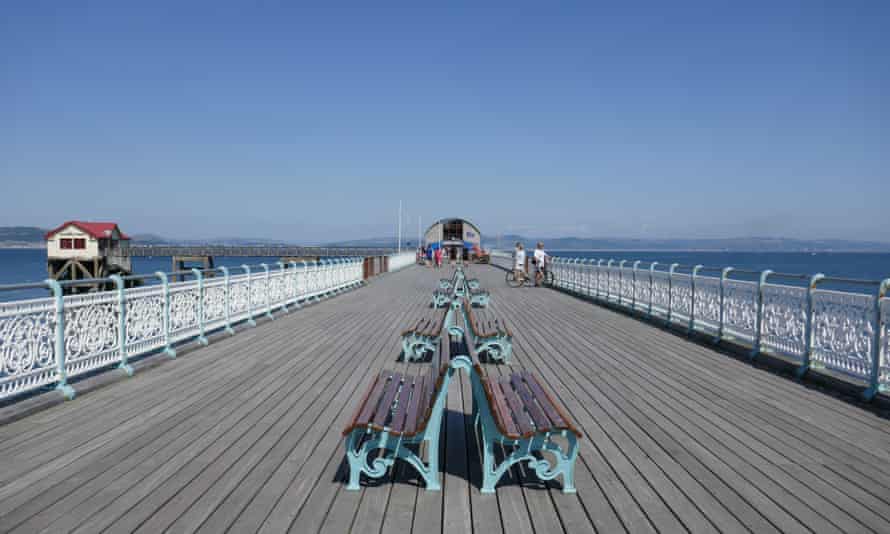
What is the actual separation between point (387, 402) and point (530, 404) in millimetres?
984

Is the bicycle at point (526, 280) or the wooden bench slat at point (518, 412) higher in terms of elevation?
the wooden bench slat at point (518, 412)

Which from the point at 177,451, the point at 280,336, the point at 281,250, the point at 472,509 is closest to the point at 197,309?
the point at 280,336

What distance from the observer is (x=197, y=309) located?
8586 mm

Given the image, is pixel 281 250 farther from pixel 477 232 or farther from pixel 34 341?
pixel 34 341

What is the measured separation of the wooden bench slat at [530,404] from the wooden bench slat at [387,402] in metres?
0.93

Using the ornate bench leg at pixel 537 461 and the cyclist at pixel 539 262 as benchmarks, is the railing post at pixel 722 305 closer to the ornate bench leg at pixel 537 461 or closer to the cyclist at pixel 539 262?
the ornate bench leg at pixel 537 461

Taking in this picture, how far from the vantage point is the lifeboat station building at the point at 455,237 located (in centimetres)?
5441

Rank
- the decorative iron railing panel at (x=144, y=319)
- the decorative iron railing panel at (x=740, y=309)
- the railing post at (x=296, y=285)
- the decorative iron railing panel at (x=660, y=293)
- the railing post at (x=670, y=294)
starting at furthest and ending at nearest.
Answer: the railing post at (x=296, y=285)
the decorative iron railing panel at (x=660, y=293)
the railing post at (x=670, y=294)
the decorative iron railing panel at (x=740, y=309)
the decorative iron railing panel at (x=144, y=319)

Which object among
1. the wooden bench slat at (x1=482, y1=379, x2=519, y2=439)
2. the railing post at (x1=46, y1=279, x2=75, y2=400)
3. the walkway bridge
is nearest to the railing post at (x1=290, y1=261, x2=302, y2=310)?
the railing post at (x1=46, y1=279, x2=75, y2=400)

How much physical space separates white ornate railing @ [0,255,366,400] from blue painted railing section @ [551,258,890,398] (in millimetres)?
7649

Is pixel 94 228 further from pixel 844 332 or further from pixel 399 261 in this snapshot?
pixel 844 332

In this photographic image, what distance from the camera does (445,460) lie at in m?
3.98

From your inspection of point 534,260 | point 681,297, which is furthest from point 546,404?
point 534,260

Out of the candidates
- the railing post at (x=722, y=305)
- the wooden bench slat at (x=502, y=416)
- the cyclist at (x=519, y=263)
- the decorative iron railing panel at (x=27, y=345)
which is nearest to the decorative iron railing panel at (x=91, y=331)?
the decorative iron railing panel at (x=27, y=345)
